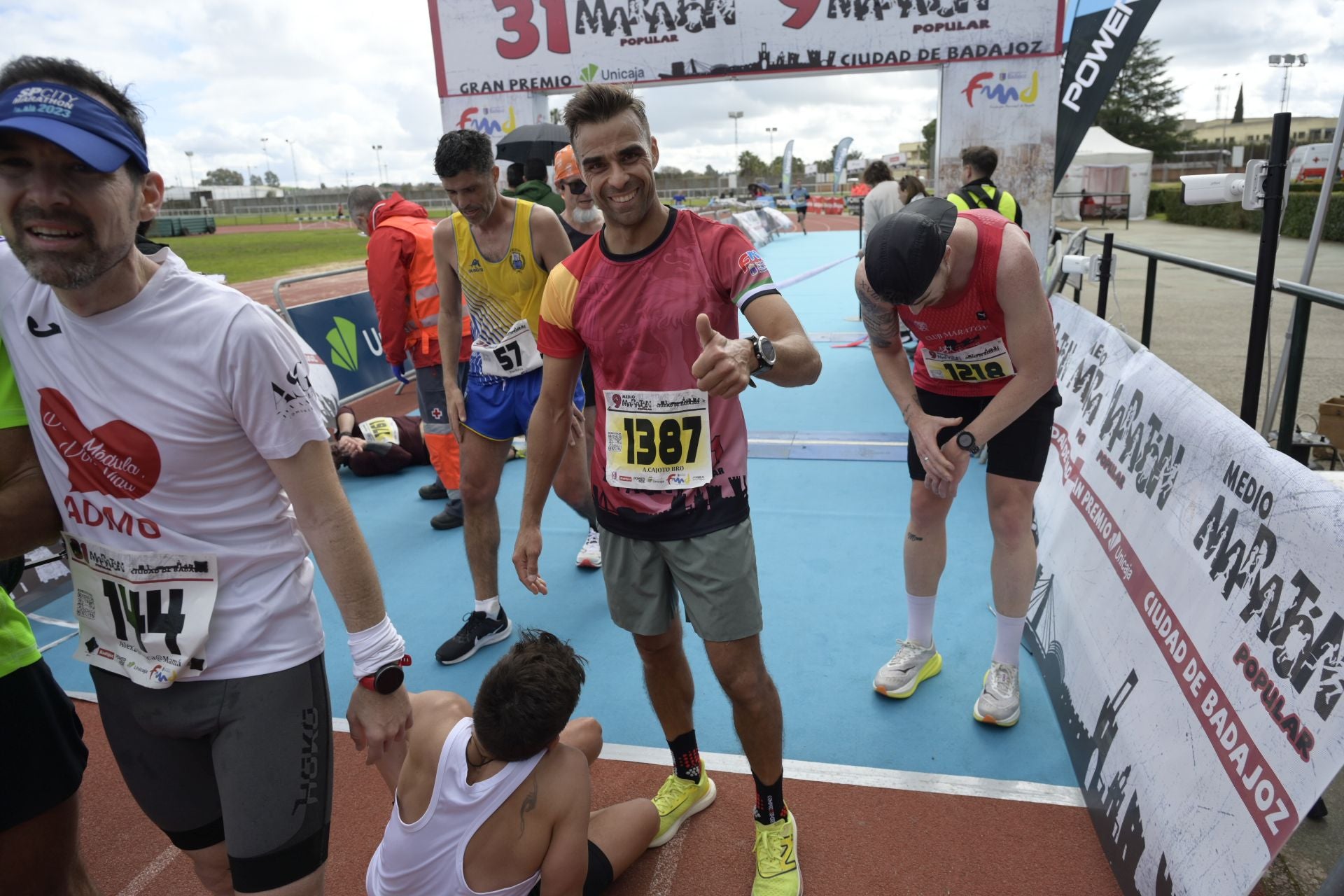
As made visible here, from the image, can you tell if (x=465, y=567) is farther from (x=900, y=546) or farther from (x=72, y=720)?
(x=72, y=720)

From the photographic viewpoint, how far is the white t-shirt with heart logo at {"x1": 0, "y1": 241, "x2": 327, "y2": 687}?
156cm

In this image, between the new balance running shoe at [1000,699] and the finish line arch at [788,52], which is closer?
the new balance running shoe at [1000,699]

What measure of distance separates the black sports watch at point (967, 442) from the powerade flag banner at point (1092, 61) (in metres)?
6.37

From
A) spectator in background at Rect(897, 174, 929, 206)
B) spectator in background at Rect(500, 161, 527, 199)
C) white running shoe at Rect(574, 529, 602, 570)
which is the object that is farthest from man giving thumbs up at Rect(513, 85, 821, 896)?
spectator in background at Rect(897, 174, 929, 206)

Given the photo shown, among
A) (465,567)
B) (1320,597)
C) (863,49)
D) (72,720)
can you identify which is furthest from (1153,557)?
(863,49)

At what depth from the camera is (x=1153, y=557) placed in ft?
8.57

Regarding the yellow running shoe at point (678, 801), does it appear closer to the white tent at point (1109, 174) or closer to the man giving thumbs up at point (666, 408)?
the man giving thumbs up at point (666, 408)

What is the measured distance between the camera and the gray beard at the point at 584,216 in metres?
4.76

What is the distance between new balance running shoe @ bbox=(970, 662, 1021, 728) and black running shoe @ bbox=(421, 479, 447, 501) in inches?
158

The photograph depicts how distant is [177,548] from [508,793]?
91cm

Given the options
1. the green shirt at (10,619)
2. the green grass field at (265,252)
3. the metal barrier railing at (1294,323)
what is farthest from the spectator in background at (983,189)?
the green grass field at (265,252)

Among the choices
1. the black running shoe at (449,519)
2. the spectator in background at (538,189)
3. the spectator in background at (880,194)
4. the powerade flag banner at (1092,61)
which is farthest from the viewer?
the spectator in background at (880,194)

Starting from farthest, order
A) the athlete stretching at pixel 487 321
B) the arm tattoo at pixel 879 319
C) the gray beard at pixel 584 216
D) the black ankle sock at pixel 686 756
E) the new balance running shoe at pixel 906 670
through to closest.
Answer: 1. the gray beard at pixel 584 216
2. the athlete stretching at pixel 487 321
3. the new balance running shoe at pixel 906 670
4. the arm tattoo at pixel 879 319
5. the black ankle sock at pixel 686 756

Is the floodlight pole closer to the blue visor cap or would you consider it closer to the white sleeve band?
the white sleeve band
